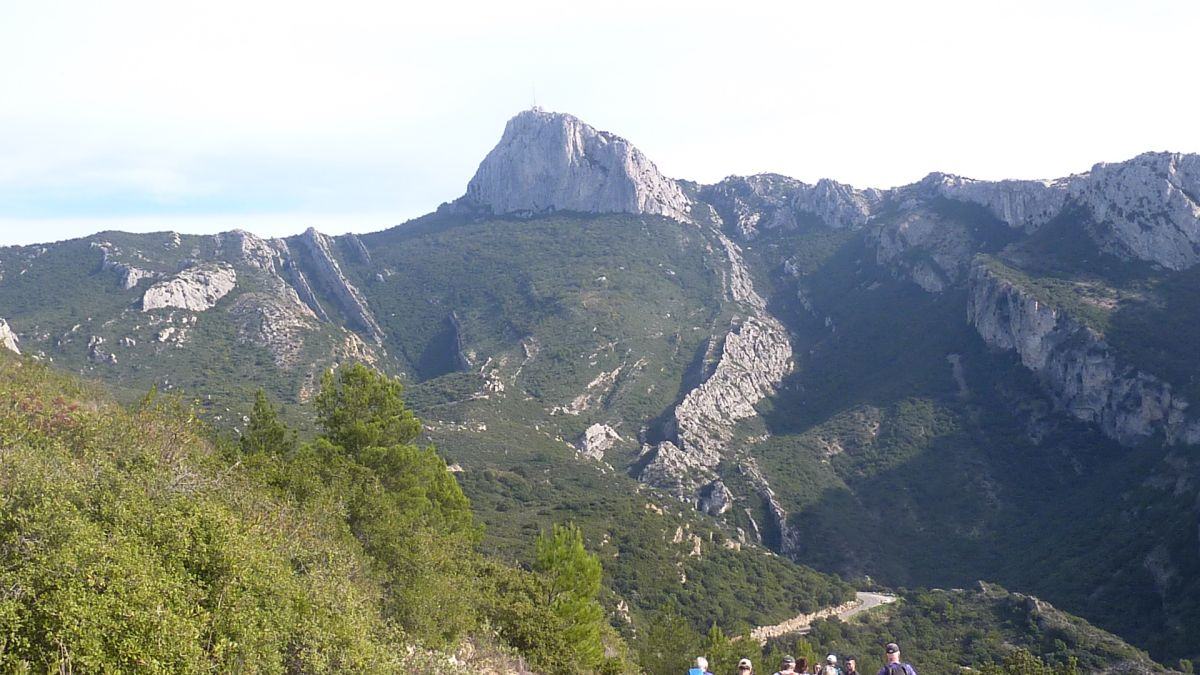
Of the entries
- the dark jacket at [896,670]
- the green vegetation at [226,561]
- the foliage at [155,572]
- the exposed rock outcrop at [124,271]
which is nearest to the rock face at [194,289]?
the exposed rock outcrop at [124,271]

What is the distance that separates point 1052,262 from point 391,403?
145m

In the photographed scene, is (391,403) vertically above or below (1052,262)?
below

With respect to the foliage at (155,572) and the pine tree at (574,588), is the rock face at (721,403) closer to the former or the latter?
the pine tree at (574,588)

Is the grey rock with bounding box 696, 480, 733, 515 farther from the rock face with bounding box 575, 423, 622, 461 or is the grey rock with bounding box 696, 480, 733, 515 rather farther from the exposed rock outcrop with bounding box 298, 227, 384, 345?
the exposed rock outcrop with bounding box 298, 227, 384, 345

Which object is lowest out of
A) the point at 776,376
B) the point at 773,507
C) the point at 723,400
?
the point at 773,507

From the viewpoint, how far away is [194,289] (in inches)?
5522

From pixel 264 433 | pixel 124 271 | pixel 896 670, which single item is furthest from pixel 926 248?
pixel 124 271

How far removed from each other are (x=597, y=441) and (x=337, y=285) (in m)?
99.4

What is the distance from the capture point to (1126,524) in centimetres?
8369

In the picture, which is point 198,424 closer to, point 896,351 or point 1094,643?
point 1094,643

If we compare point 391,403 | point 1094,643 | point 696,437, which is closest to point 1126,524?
point 1094,643

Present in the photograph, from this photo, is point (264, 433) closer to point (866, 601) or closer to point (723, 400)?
point (866, 601)

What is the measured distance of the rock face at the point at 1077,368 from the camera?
100000 millimetres

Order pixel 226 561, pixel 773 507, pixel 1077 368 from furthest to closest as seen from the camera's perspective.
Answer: pixel 1077 368 → pixel 773 507 → pixel 226 561
